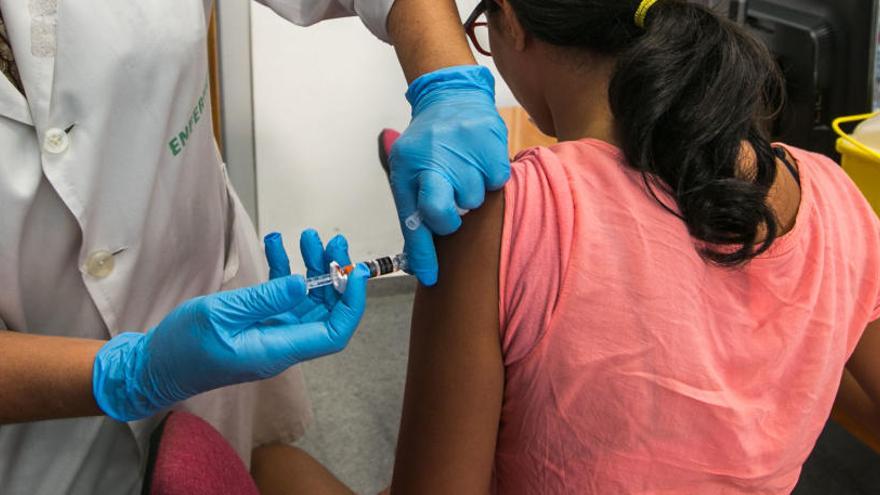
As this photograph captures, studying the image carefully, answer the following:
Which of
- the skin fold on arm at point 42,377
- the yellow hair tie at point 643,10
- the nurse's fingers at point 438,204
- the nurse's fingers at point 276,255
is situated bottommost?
the skin fold on arm at point 42,377

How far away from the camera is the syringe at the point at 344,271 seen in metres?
0.80

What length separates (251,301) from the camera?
75 cm

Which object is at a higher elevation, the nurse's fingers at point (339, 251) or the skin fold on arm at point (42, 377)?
the nurse's fingers at point (339, 251)

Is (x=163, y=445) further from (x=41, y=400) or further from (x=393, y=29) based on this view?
(x=393, y=29)

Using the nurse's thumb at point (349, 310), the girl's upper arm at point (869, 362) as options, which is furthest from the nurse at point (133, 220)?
the girl's upper arm at point (869, 362)

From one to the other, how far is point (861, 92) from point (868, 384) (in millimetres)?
734

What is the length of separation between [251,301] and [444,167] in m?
0.25

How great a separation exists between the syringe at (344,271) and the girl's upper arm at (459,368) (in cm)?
5

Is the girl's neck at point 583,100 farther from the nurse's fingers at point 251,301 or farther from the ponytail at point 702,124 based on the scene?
the nurse's fingers at point 251,301

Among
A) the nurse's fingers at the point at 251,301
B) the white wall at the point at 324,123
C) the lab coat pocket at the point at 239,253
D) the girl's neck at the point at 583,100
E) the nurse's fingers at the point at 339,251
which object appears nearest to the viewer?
the nurse's fingers at the point at 251,301

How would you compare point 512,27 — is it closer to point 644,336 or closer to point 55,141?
point 644,336

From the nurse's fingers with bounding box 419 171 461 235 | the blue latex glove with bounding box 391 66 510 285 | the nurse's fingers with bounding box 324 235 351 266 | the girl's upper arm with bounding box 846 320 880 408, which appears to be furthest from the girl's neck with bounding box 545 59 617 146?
the girl's upper arm with bounding box 846 320 880 408

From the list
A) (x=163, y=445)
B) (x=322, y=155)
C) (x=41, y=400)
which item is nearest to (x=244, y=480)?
(x=163, y=445)

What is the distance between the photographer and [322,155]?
248cm
